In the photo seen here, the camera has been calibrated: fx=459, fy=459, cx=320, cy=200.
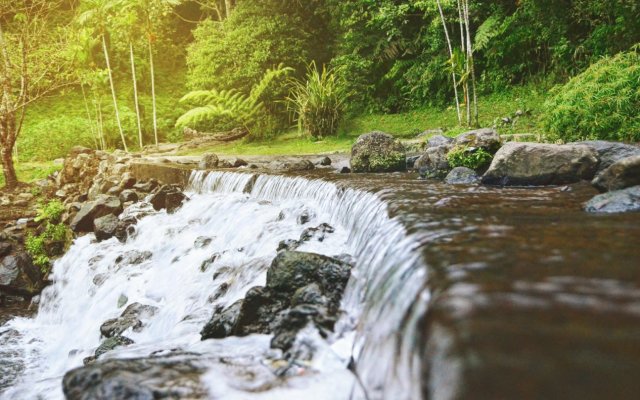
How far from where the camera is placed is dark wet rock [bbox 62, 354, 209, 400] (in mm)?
2271

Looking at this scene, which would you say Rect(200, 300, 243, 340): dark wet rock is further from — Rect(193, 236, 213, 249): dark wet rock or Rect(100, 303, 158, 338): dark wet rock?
Rect(193, 236, 213, 249): dark wet rock

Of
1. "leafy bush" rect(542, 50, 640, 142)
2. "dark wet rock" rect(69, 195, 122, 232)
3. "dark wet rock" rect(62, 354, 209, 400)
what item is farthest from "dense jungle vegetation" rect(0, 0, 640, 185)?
"dark wet rock" rect(62, 354, 209, 400)

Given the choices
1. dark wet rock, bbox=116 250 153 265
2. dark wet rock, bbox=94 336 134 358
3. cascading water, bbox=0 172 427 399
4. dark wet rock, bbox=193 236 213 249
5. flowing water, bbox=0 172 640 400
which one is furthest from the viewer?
dark wet rock, bbox=116 250 153 265

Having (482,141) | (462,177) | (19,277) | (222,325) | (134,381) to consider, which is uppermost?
(482,141)

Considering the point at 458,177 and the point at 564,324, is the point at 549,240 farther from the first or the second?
the point at 458,177

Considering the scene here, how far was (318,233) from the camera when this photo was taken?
18.1ft

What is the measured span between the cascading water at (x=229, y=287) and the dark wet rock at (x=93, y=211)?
51 cm

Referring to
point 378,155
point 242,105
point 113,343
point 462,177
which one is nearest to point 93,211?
point 113,343

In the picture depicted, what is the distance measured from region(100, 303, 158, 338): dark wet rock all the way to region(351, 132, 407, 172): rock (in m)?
4.23

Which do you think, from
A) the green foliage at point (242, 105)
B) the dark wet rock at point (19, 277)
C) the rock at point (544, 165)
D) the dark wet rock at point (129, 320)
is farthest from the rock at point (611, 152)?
the green foliage at point (242, 105)

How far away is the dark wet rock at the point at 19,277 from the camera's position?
838cm

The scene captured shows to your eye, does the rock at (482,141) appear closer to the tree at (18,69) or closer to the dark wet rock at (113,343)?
the dark wet rock at (113,343)

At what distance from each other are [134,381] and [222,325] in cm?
157

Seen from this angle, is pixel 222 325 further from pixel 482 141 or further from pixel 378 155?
pixel 378 155
